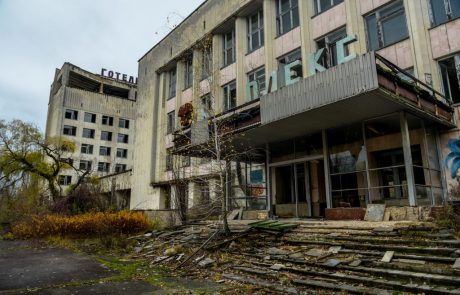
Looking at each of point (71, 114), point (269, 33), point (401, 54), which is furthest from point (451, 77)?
point (71, 114)

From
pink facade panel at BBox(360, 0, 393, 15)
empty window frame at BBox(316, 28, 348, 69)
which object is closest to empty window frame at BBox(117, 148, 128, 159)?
empty window frame at BBox(316, 28, 348, 69)

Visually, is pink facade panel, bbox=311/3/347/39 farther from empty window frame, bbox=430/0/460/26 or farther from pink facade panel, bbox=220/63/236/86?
pink facade panel, bbox=220/63/236/86

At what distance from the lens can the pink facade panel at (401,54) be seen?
13609mm

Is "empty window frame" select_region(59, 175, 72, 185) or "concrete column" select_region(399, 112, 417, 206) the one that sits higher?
"empty window frame" select_region(59, 175, 72, 185)

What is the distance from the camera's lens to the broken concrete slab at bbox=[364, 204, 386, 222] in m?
11.1

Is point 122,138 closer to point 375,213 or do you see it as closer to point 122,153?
point 122,153

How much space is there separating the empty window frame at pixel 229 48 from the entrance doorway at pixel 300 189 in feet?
29.3

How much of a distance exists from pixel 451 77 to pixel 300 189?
8.24 meters

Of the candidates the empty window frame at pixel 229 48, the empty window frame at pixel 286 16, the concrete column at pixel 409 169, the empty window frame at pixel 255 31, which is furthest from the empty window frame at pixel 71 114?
the concrete column at pixel 409 169

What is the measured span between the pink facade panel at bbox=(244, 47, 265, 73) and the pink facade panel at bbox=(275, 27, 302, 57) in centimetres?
111

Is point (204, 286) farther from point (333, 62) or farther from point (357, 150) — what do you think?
point (333, 62)

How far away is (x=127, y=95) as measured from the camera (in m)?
63.7

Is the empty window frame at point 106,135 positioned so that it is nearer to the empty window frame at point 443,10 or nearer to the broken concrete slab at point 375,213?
the broken concrete slab at point 375,213

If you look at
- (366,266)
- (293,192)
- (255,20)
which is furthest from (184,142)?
(366,266)
